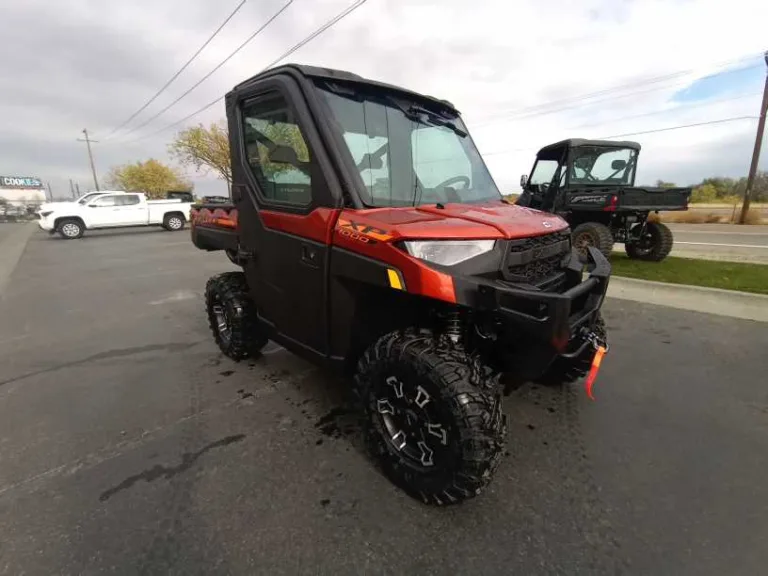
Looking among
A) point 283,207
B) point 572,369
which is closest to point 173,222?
point 283,207

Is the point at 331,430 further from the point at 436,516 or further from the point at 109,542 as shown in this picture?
the point at 109,542

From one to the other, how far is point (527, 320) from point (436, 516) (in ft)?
3.60

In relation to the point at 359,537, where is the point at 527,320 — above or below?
above

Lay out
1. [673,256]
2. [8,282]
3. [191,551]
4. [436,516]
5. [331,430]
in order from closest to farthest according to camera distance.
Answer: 1. [191,551]
2. [436,516]
3. [331,430]
4. [8,282]
5. [673,256]

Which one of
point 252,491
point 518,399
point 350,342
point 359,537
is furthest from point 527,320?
point 252,491

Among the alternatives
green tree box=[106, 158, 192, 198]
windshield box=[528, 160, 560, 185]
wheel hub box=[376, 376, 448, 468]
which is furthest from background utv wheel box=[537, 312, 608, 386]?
green tree box=[106, 158, 192, 198]

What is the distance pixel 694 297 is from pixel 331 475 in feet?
19.2

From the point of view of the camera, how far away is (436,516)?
2000mm

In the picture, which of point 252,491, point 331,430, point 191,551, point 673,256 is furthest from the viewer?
point 673,256

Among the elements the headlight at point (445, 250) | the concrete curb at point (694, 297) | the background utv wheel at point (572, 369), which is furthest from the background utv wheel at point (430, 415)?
the concrete curb at point (694, 297)

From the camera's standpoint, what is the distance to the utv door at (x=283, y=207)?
91.3 inches

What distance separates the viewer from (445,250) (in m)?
1.94

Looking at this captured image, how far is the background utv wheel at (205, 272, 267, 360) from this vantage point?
357cm

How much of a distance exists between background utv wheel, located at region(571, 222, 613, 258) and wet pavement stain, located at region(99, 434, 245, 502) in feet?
23.9
